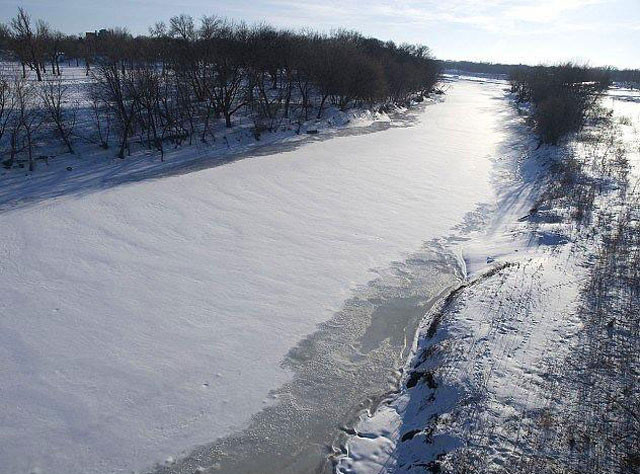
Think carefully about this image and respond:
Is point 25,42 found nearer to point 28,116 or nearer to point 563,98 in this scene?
point 28,116

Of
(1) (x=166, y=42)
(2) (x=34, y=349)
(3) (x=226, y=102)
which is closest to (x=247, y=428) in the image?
(2) (x=34, y=349)

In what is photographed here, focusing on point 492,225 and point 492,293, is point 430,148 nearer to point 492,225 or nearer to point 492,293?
point 492,225

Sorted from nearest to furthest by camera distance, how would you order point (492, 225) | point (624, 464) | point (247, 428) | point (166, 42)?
point (624, 464) < point (247, 428) < point (492, 225) < point (166, 42)

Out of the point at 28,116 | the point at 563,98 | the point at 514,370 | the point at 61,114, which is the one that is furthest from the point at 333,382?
the point at 563,98

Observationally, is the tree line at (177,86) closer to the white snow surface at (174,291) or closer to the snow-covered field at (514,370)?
the white snow surface at (174,291)

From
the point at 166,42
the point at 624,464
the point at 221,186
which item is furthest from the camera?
the point at 166,42

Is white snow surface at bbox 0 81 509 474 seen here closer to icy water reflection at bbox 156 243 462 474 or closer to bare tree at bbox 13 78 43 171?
icy water reflection at bbox 156 243 462 474

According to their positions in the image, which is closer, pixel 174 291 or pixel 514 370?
pixel 514 370

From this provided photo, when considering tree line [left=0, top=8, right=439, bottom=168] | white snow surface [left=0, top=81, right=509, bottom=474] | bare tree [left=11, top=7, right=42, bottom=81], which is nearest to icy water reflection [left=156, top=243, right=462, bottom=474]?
white snow surface [left=0, top=81, right=509, bottom=474]
